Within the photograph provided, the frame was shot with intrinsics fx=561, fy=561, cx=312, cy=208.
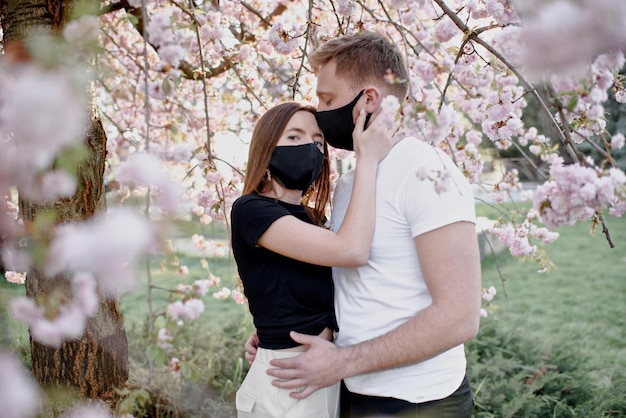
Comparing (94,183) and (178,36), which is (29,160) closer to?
(178,36)

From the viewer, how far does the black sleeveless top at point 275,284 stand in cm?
175

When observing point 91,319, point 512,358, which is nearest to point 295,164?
point 91,319

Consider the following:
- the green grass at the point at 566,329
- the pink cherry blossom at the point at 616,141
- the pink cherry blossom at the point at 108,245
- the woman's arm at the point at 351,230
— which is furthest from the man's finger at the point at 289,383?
the green grass at the point at 566,329

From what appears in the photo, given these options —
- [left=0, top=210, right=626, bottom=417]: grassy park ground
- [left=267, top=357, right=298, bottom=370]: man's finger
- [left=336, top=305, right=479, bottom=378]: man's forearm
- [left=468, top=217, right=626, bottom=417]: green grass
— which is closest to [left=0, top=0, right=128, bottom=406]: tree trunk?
[left=0, top=210, right=626, bottom=417]: grassy park ground

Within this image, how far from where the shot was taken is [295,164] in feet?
6.23

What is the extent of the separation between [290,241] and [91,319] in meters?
1.06

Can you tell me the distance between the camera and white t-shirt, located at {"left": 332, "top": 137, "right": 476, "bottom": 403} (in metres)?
1.61

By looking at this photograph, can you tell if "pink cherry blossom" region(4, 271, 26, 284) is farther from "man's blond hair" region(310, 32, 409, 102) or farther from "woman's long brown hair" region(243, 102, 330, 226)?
"man's blond hair" region(310, 32, 409, 102)

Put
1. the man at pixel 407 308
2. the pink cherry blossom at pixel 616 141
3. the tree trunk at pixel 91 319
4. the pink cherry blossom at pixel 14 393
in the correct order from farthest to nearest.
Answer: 1. the tree trunk at pixel 91 319
2. the man at pixel 407 308
3. the pink cherry blossom at pixel 616 141
4. the pink cherry blossom at pixel 14 393

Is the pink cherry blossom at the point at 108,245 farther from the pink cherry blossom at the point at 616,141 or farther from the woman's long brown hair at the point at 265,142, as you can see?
the pink cherry blossom at the point at 616,141

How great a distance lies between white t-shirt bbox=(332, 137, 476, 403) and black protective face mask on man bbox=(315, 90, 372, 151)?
25cm

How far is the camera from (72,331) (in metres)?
1.27

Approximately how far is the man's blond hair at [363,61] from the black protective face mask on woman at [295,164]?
0.90 ft

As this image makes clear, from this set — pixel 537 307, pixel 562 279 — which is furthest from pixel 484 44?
pixel 562 279
